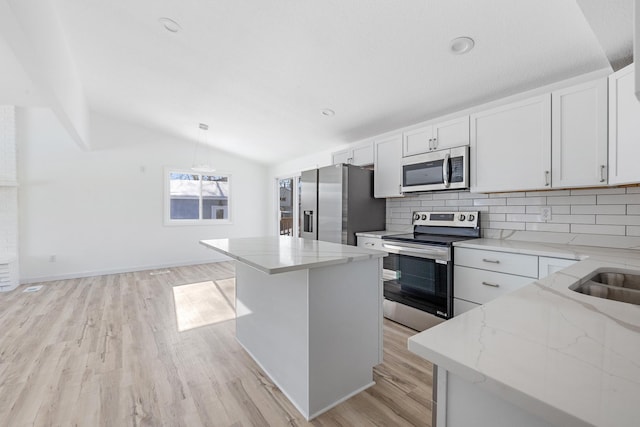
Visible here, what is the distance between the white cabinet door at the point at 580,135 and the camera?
1903 mm

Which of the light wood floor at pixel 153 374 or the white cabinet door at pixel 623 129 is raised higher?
the white cabinet door at pixel 623 129

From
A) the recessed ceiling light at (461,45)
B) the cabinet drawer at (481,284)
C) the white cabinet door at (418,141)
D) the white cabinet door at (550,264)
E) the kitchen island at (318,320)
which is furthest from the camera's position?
the white cabinet door at (418,141)

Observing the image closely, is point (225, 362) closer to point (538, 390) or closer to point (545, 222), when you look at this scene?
point (538, 390)

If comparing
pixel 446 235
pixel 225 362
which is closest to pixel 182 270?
pixel 225 362

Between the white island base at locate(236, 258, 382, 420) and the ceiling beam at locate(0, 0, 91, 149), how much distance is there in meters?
2.18

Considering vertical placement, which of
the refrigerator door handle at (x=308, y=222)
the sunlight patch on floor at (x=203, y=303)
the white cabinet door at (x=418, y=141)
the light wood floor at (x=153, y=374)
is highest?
the white cabinet door at (x=418, y=141)

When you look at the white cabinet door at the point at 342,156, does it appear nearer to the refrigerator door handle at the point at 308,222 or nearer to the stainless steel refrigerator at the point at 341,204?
the stainless steel refrigerator at the point at 341,204

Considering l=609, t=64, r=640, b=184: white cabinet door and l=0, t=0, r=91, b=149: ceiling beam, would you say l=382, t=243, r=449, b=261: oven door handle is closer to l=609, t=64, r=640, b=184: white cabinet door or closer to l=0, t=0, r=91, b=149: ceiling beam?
l=609, t=64, r=640, b=184: white cabinet door

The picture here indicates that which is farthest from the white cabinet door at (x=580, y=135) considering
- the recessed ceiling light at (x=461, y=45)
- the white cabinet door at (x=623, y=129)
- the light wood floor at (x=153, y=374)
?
the light wood floor at (x=153, y=374)

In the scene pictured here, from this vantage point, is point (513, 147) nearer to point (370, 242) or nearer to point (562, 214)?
point (562, 214)

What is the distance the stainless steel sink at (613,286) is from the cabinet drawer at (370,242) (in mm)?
1830

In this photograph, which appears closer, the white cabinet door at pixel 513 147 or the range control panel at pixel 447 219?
the white cabinet door at pixel 513 147

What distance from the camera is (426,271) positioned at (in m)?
2.57

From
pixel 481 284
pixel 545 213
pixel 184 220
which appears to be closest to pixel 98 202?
pixel 184 220
